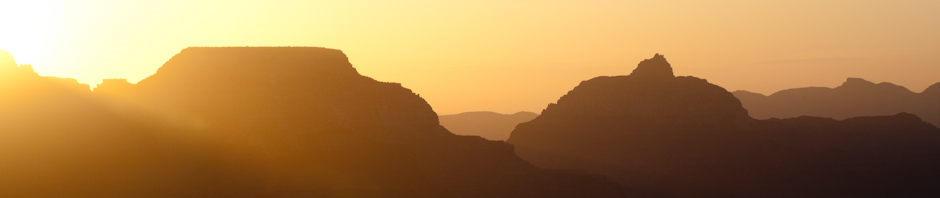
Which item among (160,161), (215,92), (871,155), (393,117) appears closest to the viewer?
(160,161)

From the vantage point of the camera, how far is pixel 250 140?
143125 millimetres

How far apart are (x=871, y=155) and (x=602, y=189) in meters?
64.4

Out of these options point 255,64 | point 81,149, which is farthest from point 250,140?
point 81,149

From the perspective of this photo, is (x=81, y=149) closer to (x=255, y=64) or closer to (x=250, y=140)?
(x=250, y=140)

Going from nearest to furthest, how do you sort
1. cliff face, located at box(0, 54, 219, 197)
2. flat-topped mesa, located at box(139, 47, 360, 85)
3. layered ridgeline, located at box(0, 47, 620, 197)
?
cliff face, located at box(0, 54, 219, 197) < layered ridgeline, located at box(0, 47, 620, 197) < flat-topped mesa, located at box(139, 47, 360, 85)

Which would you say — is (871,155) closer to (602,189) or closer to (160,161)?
(602,189)

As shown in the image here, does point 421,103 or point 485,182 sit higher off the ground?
point 421,103

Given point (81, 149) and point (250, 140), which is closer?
point (81, 149)

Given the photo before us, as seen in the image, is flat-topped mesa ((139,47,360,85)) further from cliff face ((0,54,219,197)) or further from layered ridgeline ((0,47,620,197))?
cliff face ((0,54,219,197))

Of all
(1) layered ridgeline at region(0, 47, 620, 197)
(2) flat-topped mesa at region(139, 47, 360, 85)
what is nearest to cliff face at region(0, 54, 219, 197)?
(1) layered ridgeline at region(0, 47, 620, 197)

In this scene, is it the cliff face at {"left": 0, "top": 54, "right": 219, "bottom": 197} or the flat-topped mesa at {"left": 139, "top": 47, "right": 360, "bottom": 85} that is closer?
the cliff face at {"left": 0, "top": 54, "right": 219, "bottom": 197}

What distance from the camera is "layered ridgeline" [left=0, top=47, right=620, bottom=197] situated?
128500mm

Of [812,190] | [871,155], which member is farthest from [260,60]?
[871,155]

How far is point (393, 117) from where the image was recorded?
15850 cm
